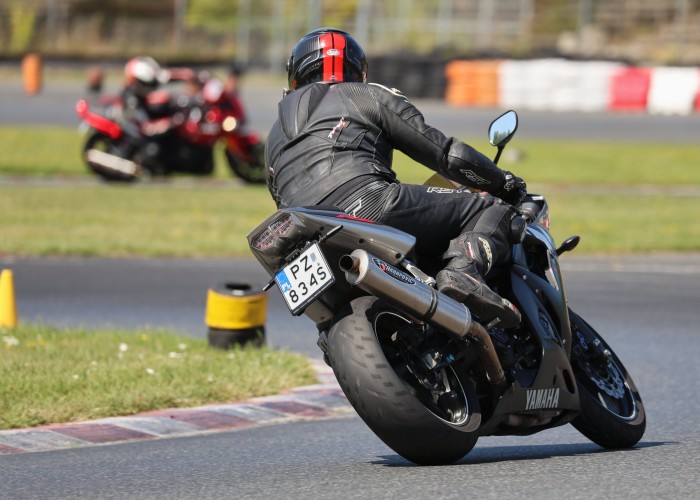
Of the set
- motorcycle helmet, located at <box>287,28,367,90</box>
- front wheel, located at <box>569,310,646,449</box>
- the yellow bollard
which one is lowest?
the yellow bollard

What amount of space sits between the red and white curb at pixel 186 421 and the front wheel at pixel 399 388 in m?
1.69

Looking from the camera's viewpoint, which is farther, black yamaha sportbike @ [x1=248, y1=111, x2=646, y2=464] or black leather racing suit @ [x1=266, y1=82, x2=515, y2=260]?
black leather racing suit @ [x1=266, y1=82, x2=515, y2=260]

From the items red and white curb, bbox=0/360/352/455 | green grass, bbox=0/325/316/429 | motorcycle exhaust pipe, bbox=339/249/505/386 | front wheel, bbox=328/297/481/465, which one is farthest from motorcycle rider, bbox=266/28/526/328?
green grass, bbox=0/325/316/429

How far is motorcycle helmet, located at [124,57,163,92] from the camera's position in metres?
20.1

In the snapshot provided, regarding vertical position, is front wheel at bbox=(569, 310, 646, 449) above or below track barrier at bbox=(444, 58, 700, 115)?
above

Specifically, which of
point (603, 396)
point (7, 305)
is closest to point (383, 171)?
point (603, 396)

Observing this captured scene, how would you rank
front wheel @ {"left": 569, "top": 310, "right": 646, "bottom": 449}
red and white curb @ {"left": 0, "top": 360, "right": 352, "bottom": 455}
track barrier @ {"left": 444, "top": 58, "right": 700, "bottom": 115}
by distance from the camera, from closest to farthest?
1. front wheel @ {"left": 569, "top": 310, "right": 646, "bottom": 449}
2. red and white curb @ {"left": 0, "top": 360, "right": 352, "bottom": 455}
3. track barrier @ {"left": 444, "top": 58, "right": 700, "bottom": 115}

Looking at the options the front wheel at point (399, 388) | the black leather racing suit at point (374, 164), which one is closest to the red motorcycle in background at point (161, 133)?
the black leather racing suit at point (374, 164)

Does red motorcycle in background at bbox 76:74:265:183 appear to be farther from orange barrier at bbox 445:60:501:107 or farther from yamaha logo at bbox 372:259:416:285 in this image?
yamaha logo at bbox 372:259:416:285

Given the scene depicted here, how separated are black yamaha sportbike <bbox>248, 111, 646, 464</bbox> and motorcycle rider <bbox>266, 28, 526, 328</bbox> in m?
0.17

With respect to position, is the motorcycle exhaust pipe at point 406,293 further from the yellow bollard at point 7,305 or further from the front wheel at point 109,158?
the front wheel at point 109,158

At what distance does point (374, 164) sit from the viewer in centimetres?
534

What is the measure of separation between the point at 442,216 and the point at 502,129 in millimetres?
501

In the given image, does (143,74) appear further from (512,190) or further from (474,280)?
(474,280)
